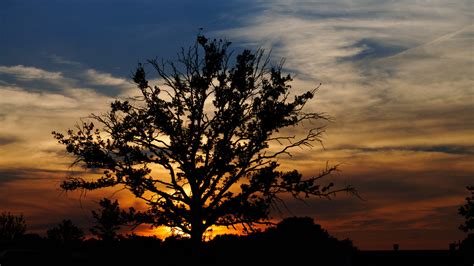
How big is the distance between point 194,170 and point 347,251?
27.4 meters

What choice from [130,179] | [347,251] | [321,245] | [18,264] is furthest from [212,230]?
[347,251]

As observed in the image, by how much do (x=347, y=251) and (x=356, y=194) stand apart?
23.2 meters

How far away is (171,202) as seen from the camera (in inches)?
1379

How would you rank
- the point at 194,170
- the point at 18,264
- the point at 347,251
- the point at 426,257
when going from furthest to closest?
the point at 426,257 → the point at 347,251 → the point at 194,170 → the point at 18,264

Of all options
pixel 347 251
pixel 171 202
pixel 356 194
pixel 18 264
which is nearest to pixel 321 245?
pixel 347 251

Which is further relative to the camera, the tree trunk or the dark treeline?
the tree trunk

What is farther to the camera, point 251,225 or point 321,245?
point 321,245

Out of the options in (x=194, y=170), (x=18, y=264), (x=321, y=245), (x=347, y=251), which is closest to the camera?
(x=18, y=264)

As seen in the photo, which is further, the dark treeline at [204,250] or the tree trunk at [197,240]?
the tree trunk at [197,240]

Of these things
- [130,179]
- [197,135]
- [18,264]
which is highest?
[197,135]

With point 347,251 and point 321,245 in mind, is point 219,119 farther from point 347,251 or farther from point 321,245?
point 347,251

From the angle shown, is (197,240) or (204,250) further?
(204,250)

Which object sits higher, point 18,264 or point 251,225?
point 251,225

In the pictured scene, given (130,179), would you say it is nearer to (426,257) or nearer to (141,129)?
(141,129)
